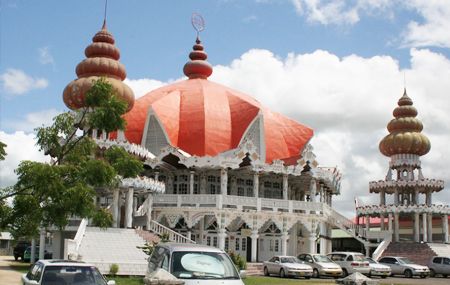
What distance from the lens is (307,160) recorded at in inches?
1973

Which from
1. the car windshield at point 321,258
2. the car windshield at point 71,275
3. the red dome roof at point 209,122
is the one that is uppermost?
the red dome roof at point 209,122

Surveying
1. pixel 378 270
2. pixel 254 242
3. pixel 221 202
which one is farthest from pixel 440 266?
pixel 221 202

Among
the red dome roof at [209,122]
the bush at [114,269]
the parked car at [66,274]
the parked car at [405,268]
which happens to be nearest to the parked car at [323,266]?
the parked car at [405,268]

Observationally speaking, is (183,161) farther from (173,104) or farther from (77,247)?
(77,247)

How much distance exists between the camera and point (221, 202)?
45875 millimetres

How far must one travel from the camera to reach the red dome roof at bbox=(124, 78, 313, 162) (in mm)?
50750

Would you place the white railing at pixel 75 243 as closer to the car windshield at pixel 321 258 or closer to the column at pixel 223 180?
the column at pixel 223 180

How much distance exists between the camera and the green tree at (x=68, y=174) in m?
18.5

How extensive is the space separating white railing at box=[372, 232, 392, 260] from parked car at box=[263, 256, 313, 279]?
1717cm

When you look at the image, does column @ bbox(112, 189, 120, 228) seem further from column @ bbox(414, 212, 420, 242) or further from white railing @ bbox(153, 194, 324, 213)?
column @ bbox(414, 212, 420, 242)

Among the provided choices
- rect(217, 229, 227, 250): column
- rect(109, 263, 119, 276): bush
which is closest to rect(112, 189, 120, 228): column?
rect(217, 229, 227, 250): column

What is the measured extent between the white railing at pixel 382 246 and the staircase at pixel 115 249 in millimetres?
22963

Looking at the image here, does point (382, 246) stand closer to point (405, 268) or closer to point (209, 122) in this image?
point (405, 268)

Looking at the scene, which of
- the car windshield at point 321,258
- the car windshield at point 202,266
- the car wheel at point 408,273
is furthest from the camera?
the car wheel at point 408,273
